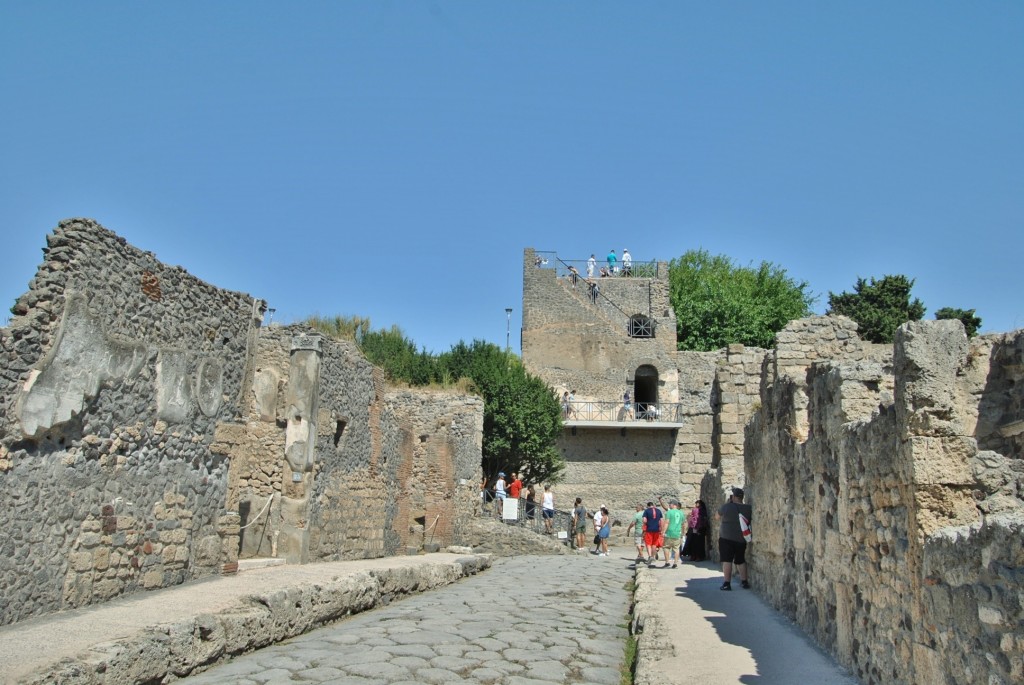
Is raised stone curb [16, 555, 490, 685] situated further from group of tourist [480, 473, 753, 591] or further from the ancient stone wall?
group of tourist [480, 473, 753, 591]

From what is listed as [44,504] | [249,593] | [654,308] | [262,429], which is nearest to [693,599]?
[249,593]

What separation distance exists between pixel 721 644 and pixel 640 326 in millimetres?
36709

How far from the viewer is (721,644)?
24.6ft

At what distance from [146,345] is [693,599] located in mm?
6561

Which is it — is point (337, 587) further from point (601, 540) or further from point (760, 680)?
point (601, 540)

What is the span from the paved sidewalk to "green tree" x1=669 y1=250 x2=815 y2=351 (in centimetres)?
3375

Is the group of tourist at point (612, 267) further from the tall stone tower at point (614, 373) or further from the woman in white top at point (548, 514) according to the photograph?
the woman in white top at point (548, 514)

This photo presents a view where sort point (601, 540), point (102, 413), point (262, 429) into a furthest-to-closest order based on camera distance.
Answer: point (601, 540) < point (262, 429) < point (102, 413)

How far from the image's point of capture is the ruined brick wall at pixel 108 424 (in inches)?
278

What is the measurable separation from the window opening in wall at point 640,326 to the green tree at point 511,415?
460 inches

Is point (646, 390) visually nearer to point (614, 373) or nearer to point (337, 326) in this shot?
point (614, 373)

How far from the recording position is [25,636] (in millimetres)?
6266

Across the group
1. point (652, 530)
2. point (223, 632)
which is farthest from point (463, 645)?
point (652, 530)

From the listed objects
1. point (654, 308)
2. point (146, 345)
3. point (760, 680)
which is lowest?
point (760, 680)
